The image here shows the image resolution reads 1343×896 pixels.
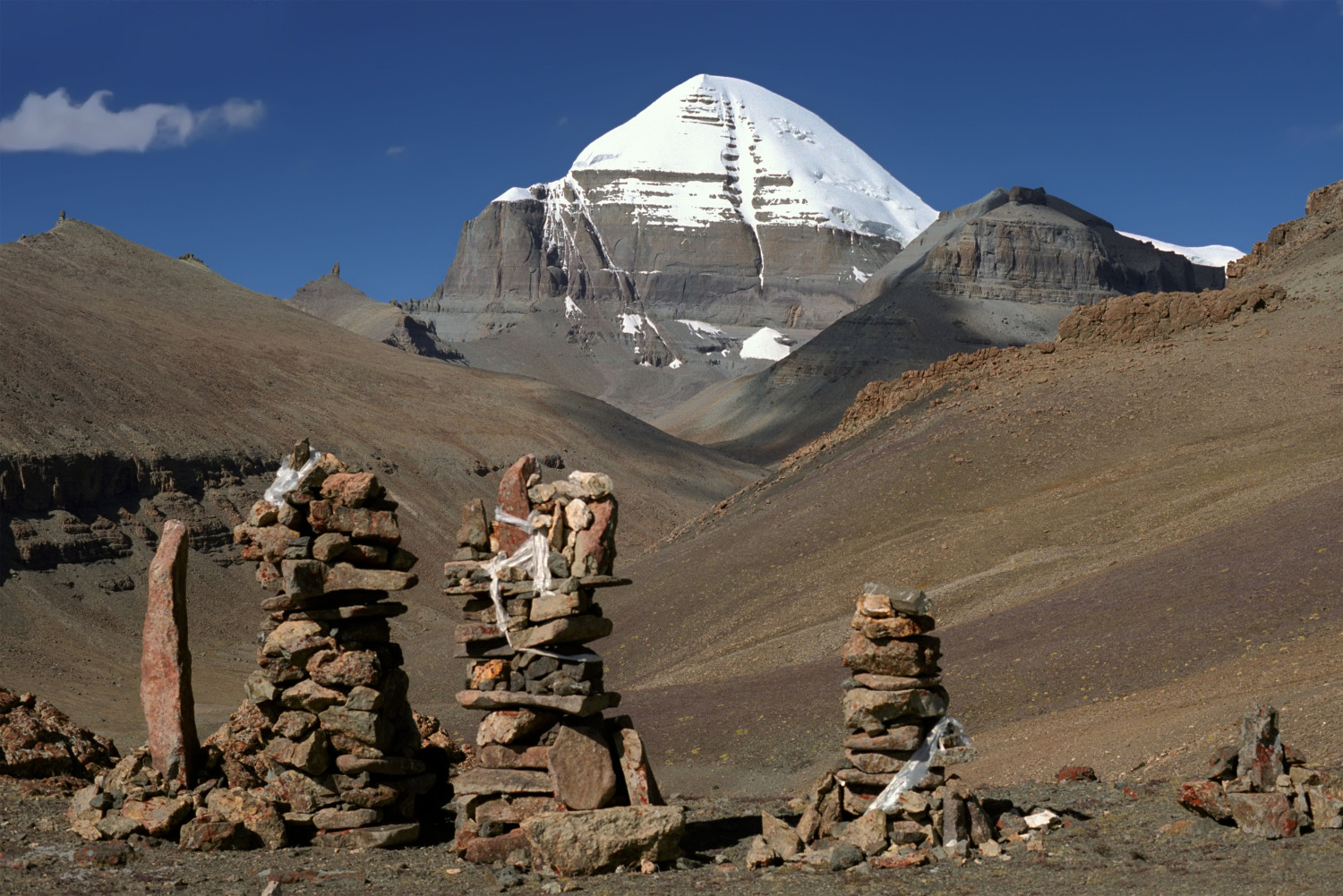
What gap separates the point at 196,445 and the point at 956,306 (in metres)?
91.8

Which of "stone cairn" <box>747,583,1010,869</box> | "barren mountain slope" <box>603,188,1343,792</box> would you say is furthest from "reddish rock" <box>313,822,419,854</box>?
"barren mountain slope" <box>603,188,1343,792</box>

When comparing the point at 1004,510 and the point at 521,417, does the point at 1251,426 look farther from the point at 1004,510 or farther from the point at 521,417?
the point at 521,417

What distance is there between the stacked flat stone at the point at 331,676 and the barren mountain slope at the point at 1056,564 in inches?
289

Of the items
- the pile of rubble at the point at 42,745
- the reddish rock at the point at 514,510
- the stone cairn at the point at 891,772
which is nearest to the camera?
the stone cairn at the point at 891,772

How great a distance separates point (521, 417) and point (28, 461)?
107 ft

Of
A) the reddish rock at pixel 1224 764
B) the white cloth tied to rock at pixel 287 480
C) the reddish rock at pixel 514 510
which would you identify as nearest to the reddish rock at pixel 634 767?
the reddish rock at pixel 514 510

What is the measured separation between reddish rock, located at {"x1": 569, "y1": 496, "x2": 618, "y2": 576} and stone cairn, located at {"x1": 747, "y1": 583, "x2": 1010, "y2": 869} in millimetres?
2618

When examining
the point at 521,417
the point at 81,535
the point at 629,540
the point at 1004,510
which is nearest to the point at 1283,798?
the point at 1004,510

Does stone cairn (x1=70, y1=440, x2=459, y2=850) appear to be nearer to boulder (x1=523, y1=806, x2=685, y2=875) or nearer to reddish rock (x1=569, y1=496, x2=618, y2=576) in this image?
reddish rock (x1=569, y1=496, x2=618, y2=576)

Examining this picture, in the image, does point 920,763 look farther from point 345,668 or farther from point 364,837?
point 345,668

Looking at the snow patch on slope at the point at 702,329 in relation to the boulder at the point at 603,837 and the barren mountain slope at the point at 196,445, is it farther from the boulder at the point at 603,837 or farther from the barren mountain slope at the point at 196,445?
the boulder at the point at 603,837

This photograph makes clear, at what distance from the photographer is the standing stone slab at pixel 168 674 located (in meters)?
13.7

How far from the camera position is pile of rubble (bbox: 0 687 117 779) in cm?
1509

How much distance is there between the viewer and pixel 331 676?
13.6 m
